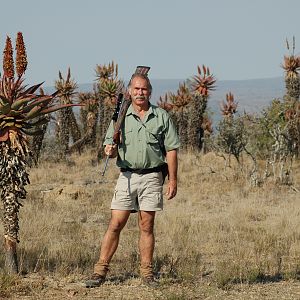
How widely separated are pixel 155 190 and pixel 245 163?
14757 millimetres

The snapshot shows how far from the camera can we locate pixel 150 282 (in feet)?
20.9

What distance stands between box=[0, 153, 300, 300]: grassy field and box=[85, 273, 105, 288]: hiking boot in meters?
0.06

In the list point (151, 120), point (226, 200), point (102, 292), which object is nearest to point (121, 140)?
point (151, 120)

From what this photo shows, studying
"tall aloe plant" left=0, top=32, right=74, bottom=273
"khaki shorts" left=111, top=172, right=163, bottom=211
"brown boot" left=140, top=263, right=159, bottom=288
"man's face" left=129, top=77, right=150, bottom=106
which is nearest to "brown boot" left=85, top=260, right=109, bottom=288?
"brown boot" left=140, top=263, right=159, bottom=288

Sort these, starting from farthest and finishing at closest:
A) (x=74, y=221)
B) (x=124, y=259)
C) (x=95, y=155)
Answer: (x=95, y=155) → (x=74, y=221) → (x=124, y=259)

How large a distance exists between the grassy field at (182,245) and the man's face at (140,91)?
1.78 metres

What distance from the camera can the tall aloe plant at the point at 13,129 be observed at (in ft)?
20.9

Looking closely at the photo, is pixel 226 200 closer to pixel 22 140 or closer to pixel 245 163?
pixel 245 163

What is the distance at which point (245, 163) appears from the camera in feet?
68.3

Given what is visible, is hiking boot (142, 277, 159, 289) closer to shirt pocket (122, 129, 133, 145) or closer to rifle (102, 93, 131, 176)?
rifle (102, 93, 131, 176)

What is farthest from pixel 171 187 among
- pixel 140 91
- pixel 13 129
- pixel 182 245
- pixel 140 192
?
pixel 182 245

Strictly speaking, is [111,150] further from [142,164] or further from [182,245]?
[182,245]

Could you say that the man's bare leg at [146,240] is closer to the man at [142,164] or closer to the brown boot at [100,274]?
the man at [142,164]

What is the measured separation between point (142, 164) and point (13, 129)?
1358 mm
